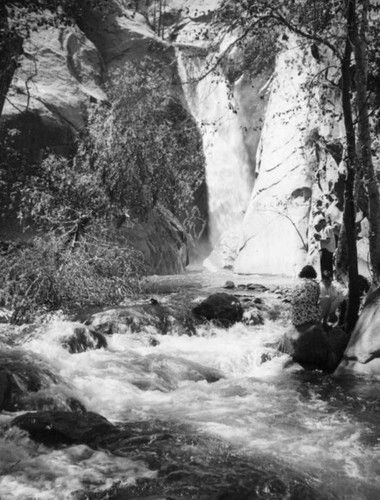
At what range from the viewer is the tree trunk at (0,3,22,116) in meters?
6.23

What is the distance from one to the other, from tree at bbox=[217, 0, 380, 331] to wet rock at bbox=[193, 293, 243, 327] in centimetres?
337

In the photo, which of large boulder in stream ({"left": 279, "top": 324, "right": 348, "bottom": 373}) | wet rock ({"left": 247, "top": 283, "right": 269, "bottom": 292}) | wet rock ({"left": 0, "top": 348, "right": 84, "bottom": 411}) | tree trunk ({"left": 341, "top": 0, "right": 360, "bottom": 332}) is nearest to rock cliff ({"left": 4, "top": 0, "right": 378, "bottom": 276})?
wet rock ({"left": 247, "top": 283, "right": 269, "bottom": 292})

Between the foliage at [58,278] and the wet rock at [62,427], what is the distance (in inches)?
192

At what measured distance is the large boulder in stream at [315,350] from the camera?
28.6 feet

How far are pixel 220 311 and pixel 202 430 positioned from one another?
6.78m

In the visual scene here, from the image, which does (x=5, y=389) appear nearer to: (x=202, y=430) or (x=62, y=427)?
(x=62, y=427)

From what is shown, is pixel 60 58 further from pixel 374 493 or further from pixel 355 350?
pixel 374 493

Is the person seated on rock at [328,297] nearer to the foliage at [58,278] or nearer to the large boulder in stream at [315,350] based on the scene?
the large boulder in stream at [315,350]

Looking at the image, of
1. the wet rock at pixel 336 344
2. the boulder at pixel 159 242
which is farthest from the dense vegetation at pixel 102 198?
the boulder at pixel 159 242

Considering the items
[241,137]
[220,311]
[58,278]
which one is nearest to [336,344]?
[220,311]

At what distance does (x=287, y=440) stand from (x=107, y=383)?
121 inches

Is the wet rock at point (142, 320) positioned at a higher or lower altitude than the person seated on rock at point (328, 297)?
lower

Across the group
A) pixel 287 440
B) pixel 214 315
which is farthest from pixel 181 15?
pixel 287 440

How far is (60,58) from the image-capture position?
3033 centimetres
